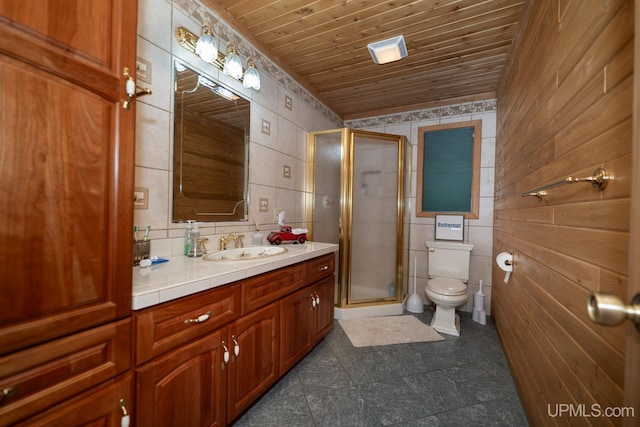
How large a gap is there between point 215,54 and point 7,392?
65.3 inches

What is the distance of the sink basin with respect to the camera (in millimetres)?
1531

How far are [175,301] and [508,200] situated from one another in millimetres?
2310

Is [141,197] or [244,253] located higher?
[141,197]

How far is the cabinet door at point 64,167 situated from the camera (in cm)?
60

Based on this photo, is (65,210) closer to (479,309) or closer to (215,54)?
(215,54)

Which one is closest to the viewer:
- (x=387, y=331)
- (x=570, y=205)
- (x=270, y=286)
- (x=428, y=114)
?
(x=570, y=205)

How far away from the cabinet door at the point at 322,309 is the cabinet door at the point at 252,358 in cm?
46

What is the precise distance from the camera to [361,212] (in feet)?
9.32

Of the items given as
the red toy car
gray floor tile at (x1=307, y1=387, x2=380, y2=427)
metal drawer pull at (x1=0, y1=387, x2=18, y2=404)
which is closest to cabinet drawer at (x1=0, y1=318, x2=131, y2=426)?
metal drawer pull at (x1=0, y1=387, x2=18, y2=404)

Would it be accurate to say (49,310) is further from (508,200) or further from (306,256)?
(508,200)

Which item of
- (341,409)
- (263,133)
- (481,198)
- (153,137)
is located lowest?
(341,409)

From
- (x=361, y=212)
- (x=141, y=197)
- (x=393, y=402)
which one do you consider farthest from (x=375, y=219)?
(x=141, y=197)

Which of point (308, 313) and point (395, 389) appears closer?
point (395, 389)

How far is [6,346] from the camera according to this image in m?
0.58
